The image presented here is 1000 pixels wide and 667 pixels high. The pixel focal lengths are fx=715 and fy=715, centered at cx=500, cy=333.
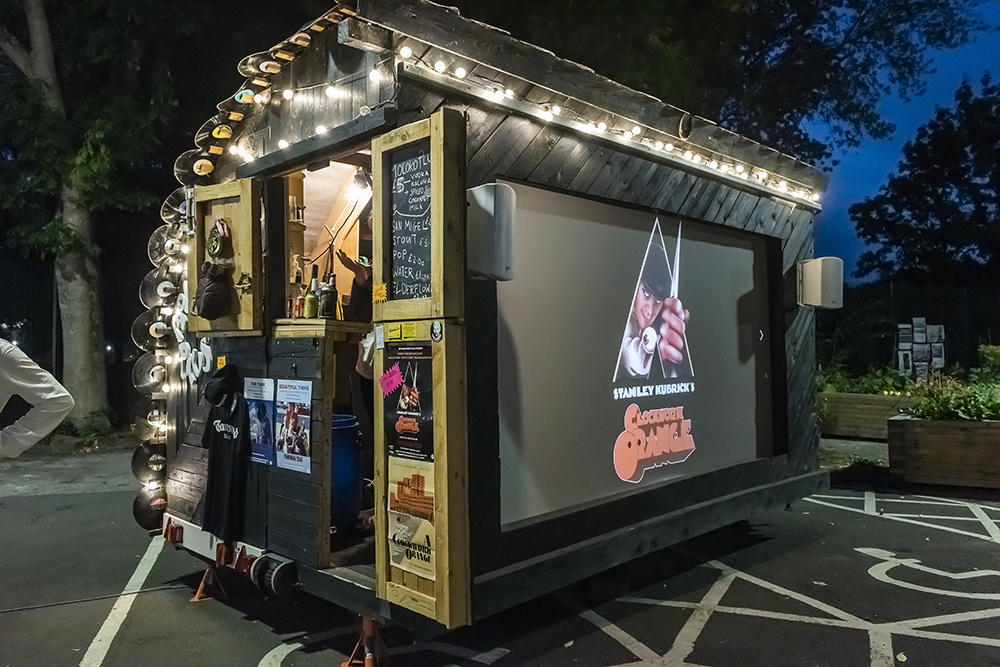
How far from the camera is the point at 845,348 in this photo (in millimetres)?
15531

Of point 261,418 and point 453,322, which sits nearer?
point 453,322

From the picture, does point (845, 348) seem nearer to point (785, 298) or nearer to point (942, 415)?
point (942, 415)

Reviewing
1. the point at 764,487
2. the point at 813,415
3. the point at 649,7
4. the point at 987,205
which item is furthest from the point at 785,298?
the point at 987,205

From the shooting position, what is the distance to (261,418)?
15.2ft

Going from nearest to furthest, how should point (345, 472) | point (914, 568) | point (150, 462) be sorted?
point (345, 472), point (150, 462), point (914, 568)

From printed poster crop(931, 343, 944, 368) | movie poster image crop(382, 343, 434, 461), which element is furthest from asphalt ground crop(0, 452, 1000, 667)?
printed poster crop(931, 343, 944, 368)

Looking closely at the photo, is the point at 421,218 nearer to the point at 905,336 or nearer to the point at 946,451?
the point at 946,451

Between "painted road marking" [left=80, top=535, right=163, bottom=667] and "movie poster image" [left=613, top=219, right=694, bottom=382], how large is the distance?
365cm

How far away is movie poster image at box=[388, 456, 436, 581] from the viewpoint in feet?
11.9

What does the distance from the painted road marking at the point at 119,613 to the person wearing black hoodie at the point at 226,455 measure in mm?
795

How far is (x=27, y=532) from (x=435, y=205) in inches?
234

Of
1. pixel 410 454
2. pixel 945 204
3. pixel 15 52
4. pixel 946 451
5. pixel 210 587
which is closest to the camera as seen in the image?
pixel 410 454

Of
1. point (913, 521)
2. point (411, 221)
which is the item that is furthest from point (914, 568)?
point (411, 221)

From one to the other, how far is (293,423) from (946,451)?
8095 millimetres
